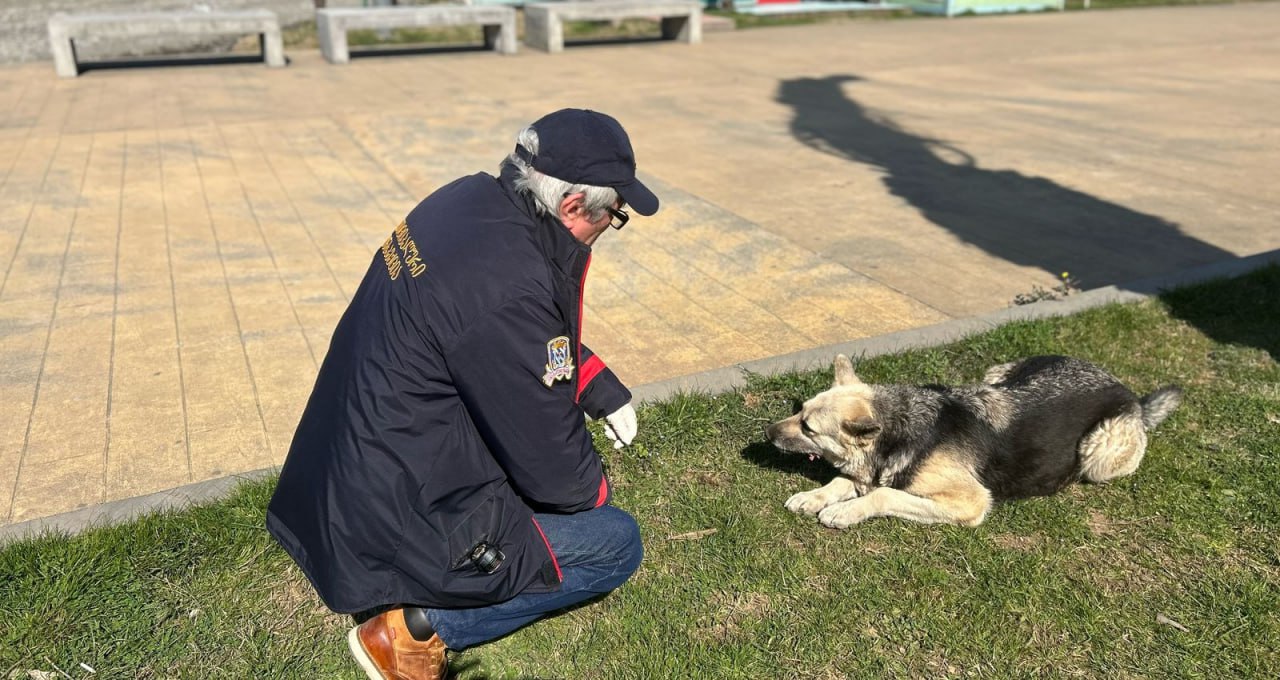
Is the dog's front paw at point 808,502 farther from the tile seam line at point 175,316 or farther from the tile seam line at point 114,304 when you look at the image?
the tile seam line at point 114,304

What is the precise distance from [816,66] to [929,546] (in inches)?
533

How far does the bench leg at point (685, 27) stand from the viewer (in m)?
18.8

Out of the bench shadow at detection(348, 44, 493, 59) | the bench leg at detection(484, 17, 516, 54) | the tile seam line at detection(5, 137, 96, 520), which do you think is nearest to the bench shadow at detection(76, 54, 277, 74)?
the bench shadow at detection(348, 44, 493, 59)

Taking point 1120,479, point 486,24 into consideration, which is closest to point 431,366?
point 1120,479

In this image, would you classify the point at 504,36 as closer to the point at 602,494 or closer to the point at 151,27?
the point at 151,27

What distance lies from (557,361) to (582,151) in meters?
0.64

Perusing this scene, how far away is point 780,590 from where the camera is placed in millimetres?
3820

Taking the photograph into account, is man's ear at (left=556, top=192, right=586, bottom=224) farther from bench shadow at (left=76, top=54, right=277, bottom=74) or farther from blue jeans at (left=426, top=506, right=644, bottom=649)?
bench shadow at (left=76, top=54, right=277, bottom=74)

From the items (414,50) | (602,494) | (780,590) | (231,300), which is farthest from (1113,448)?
(414,50)

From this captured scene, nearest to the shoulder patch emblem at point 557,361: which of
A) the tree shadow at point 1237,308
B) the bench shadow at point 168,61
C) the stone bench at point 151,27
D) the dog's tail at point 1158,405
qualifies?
the dog's tail at point 1158,405

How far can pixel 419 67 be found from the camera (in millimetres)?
16281

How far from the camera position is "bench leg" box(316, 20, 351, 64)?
16500mm

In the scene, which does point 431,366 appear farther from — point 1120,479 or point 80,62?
point 80,62

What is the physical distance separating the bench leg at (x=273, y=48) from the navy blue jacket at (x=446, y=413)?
583 inches
